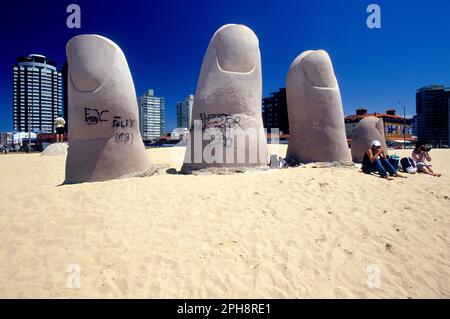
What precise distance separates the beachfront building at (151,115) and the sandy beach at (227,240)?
75405 mm

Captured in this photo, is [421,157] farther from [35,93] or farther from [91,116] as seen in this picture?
[35,93]

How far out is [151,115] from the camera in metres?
80.6

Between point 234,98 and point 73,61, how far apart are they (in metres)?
3.51

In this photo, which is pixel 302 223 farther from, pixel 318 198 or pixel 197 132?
pixel 197 132

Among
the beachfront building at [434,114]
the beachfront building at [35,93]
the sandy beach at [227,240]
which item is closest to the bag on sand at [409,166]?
the sandy beach at [227,240]

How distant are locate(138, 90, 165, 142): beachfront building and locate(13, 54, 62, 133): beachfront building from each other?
23.1 metres

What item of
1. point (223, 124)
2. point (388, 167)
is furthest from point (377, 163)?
point (223, 124)

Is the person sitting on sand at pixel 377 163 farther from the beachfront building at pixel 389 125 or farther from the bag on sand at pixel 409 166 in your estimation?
the beachfront building at pixel 389 125

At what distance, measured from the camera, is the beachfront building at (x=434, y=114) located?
167 ft

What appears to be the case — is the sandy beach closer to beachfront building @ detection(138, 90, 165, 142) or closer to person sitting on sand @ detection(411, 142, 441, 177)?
person sitting on sand @ detection(411, 142, 441, 177)

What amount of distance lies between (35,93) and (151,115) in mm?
30308

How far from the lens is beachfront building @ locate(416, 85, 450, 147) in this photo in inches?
2000

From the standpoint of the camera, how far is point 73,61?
6102mm
